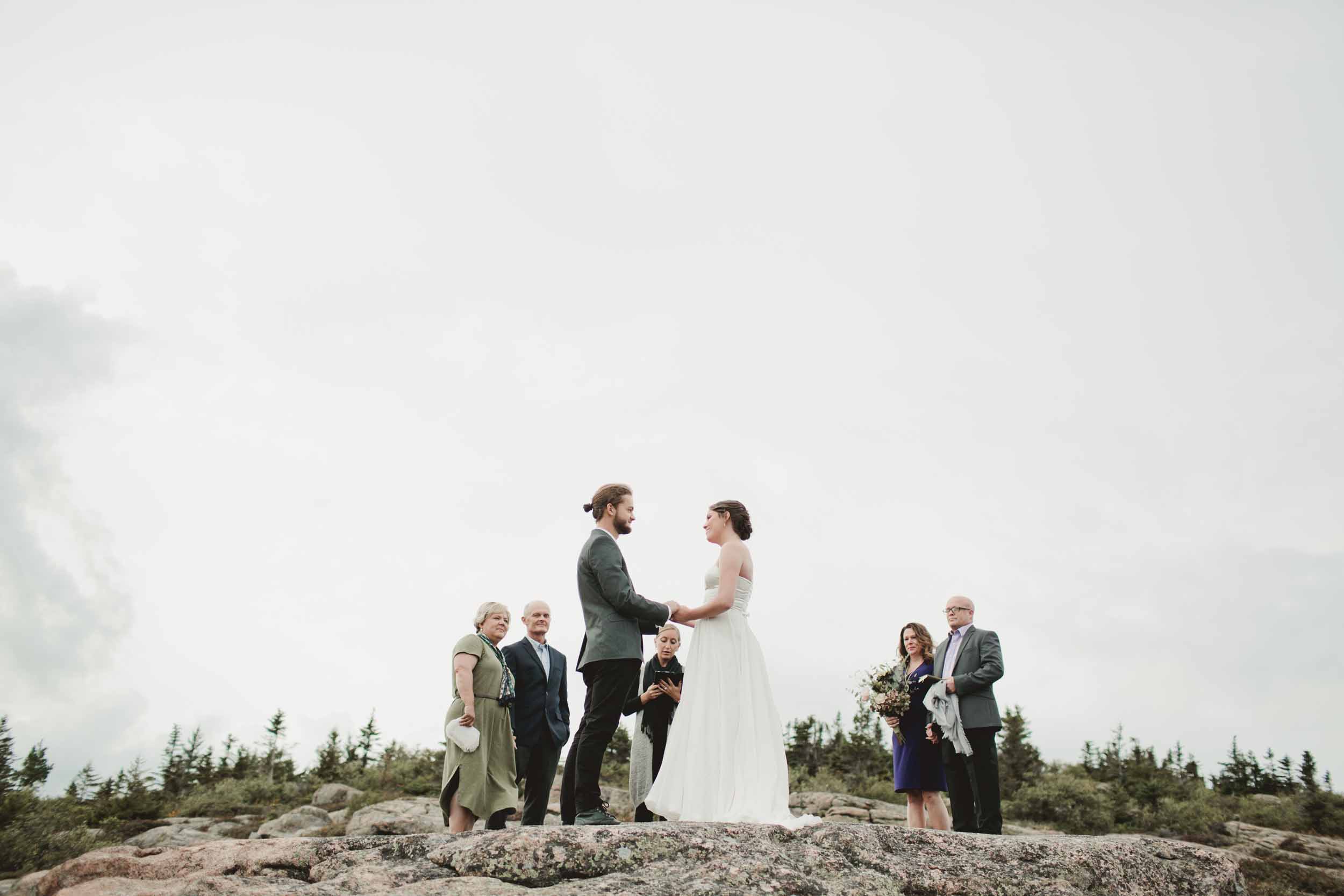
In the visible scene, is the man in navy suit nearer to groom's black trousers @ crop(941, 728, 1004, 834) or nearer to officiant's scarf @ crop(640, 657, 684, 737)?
officiant's scarf @ crop(640, 657, 684, 737)

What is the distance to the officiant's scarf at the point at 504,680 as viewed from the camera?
8.27 metres

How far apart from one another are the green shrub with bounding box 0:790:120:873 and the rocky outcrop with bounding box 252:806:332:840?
8.45ft

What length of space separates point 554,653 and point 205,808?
1603 centimetres

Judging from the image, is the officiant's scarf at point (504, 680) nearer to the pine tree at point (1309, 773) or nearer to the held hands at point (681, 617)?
the held hands at point (681, 617)

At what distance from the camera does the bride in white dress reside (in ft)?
21.1

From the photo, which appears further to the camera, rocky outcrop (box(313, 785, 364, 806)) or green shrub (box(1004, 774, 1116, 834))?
rocky outcrop (box(313, 785, 364, 806))

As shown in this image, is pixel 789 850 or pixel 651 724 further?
pixel 651 724

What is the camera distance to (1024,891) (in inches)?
185

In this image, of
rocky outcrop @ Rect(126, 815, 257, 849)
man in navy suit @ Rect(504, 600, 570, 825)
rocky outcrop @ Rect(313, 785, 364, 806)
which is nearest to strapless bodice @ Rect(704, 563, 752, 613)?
man in navy suit @ Rect(504, 600, 570, 825)

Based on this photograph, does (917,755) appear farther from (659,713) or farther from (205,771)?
(205,771)

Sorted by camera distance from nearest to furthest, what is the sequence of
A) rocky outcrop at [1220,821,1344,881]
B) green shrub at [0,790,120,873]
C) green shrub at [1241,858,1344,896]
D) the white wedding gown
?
the white wedding gown
green shrub at [1241,858,1344,896]
green shrub at [0,790,120,873]
rocky outcrop at [1220,821,1344,881]

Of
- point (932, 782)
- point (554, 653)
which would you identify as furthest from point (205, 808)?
point (932, 782)

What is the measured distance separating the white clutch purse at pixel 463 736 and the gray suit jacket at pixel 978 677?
4543 mm

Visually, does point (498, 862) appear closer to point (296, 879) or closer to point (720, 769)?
point (296, 879)
